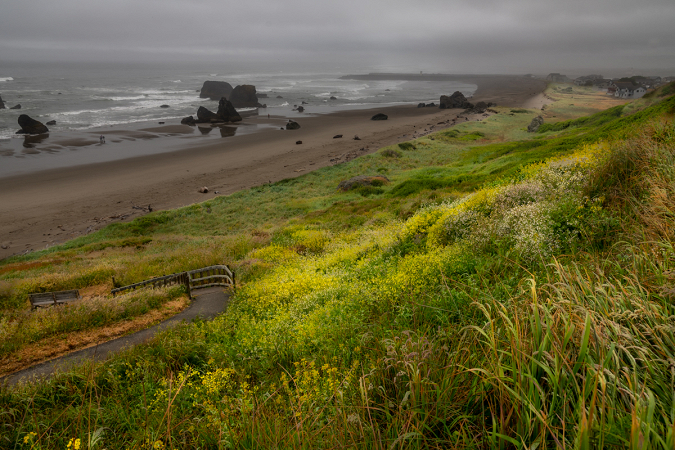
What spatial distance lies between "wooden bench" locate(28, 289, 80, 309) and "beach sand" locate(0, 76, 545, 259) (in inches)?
693

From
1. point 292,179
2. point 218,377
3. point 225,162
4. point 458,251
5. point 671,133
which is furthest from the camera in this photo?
point 225,162

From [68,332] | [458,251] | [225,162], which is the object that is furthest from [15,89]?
[458,251]

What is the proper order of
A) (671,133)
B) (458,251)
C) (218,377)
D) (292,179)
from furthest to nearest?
1. (292,179)
2. (671,133)
3. (458,251)
4. (218,377)

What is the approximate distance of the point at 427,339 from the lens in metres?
4.02

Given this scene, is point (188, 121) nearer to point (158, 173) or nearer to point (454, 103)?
point (158, 173)

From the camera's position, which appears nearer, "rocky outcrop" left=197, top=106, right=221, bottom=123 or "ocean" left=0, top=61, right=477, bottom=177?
"ocean" left=0, top=61, right=477, bottom=177

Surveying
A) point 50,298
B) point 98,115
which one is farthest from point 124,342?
point 98,115

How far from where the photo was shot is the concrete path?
22.6 ft

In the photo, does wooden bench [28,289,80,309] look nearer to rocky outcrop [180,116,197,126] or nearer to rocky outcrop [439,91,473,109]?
rocky outcrop [180,116,197,126]

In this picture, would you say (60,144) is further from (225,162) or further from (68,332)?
(68,332)

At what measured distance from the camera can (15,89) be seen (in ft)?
357

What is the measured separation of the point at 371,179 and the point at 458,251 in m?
25.2

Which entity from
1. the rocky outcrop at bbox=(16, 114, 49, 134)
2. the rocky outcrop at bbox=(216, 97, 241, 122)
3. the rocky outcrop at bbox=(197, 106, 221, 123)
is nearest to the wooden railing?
the rocky outcrop at bbox=(16, 114, 49, 134)

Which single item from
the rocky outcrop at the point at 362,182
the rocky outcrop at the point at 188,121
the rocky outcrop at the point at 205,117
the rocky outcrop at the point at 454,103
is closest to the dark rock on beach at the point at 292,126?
the rocky outcrop at the point at 205,117
